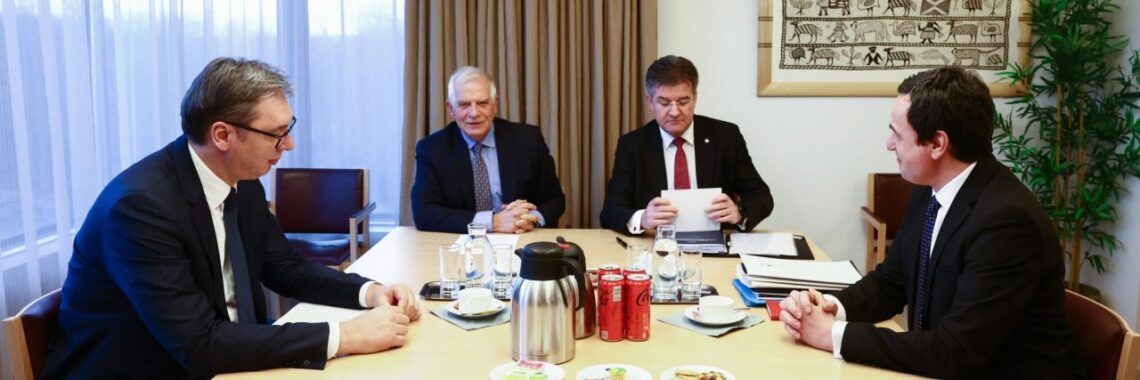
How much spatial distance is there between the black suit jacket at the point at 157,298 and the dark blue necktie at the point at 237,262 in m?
0.10

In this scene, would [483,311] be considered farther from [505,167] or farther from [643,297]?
[505,167]

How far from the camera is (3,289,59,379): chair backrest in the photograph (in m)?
1.79

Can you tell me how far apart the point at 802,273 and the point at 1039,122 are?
2.58 m

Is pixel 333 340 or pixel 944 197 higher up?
pixel 944 197

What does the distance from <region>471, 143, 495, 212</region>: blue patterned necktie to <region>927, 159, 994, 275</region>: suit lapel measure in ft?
6.63

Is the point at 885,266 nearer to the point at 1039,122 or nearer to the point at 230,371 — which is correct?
the point at 230,371

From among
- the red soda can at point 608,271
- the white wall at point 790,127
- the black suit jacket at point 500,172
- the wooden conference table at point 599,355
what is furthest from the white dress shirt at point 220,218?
the white wall at point 790,127

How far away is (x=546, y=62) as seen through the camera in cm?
422

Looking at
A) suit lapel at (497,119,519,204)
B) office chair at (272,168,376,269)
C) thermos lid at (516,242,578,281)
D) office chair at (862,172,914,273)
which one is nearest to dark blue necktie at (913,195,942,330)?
thermos lid at (516,242,578,281)

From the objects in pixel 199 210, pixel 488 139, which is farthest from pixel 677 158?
pixel 199 210

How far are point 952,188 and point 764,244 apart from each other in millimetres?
986

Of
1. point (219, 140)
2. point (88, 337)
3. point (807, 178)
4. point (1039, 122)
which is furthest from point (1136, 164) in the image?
point (88, 337)

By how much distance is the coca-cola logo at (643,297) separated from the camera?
1880 millimetres

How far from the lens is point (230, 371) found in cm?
173
